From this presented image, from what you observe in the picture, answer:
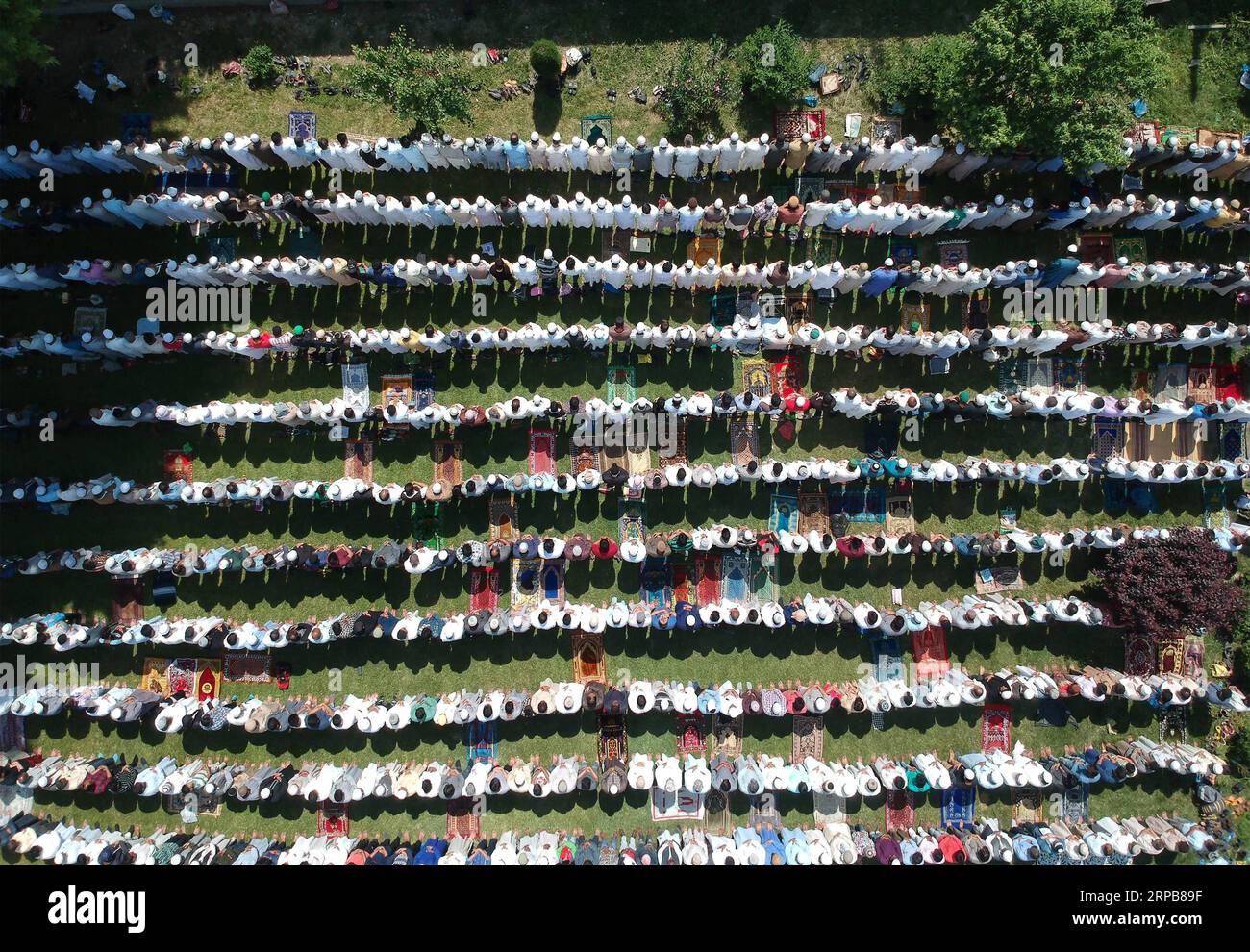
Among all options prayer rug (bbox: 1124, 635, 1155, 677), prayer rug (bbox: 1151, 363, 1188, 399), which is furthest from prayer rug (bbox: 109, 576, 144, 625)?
prayer rug (bbox: 1151, 363, 1188, 399)

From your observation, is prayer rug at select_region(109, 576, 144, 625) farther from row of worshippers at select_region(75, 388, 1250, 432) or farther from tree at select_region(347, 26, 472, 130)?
tree at select_region(347, 26, 472, 130)

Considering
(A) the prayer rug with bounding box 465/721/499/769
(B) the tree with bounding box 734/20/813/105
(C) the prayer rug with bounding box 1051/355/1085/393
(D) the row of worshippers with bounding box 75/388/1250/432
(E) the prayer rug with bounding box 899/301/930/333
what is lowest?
(A) the prayer rug with bounding box 465/721/499/769

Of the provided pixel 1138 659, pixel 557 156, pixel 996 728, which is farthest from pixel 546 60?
pixel 1138 659

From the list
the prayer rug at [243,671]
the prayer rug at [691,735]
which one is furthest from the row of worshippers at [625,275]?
the prayer rug at [691,735]

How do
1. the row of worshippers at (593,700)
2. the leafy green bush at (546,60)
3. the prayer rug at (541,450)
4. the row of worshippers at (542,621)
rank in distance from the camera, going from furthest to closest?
the prayer rug at (541,450)
the leafy green bush at (546,60)
the row of worshippers at (593,700)
the row of worshippers at (542,621)

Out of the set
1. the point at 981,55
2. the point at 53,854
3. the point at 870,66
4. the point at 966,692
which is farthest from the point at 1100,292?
the point at 53,854

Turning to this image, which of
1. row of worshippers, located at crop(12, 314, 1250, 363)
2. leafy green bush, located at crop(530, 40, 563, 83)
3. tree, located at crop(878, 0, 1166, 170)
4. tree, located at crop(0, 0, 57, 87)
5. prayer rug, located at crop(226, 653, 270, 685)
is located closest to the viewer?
tree, located at crop(0, 0, 57, 87)

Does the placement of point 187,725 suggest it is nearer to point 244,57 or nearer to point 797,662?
point 797,662

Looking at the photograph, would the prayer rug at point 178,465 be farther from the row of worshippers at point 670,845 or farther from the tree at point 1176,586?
the tree at point 1176,586
